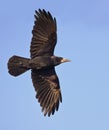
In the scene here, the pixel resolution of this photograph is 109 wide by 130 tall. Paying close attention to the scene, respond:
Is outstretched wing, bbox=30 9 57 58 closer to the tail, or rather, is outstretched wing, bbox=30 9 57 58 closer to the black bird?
the black bird

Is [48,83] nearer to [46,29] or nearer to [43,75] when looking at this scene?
[43,75]

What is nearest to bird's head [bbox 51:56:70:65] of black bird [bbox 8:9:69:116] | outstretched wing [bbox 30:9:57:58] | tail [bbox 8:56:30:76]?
black bird [bbox 8:9:69:116]

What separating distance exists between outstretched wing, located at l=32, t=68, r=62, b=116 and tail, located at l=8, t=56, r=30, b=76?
435mm

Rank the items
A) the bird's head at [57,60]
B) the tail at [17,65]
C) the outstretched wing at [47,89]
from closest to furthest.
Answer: the tail at [17,65] < the bird's head at [57,60] < the outstretched wing at [47,89]

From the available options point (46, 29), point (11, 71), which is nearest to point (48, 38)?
point (46, 29)

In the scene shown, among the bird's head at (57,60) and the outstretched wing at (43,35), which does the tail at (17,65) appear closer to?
the outstretched wing at (43,35)

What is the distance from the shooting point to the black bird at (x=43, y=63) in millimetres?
21297

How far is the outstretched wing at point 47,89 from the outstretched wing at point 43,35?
0.64m

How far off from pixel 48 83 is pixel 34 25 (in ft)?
6.68

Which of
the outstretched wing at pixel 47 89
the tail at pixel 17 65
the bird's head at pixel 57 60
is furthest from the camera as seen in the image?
the outstretched wing at pixel 47 89

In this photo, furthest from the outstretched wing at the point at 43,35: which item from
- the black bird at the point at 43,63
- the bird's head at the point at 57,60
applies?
the bird's head at the point at 57,60

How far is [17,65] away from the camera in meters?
21.3

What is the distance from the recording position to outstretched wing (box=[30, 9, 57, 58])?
2156cm

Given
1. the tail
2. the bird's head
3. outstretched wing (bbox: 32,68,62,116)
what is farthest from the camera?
outstretched wing (bbox: 32,68,62,116)
